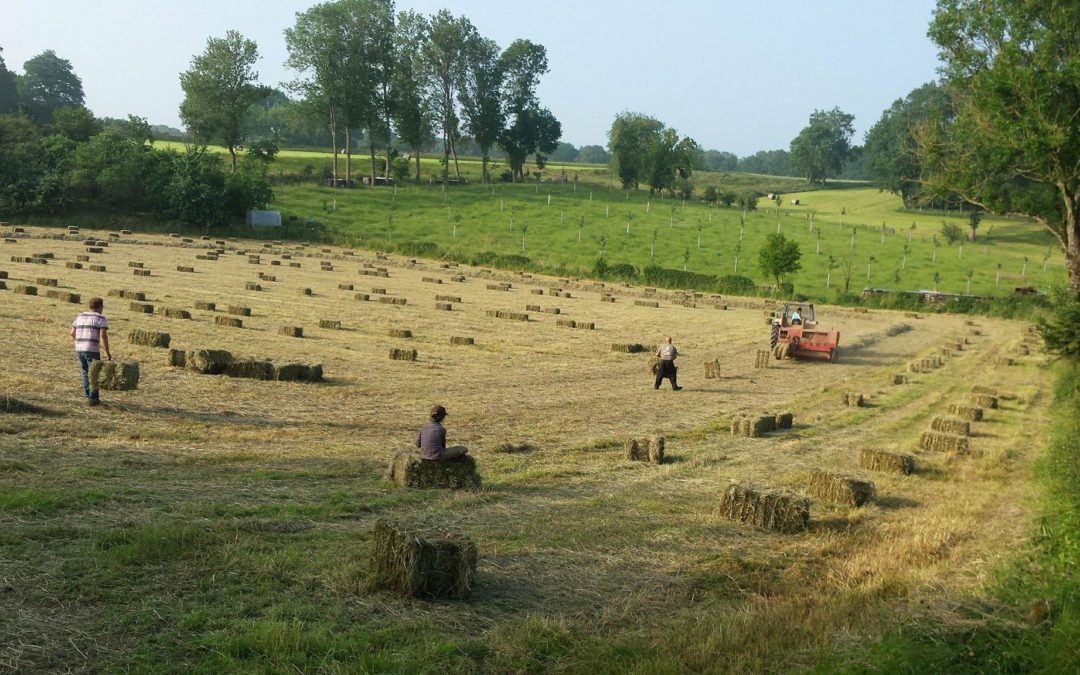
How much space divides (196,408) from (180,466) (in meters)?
4.79

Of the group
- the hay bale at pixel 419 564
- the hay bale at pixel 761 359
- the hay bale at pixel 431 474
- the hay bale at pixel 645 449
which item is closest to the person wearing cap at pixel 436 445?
the hay bale at pixel 431 474

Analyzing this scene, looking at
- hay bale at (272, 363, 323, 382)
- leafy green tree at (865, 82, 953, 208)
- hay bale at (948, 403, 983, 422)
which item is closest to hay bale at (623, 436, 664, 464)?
hay bale at (272, 363, 323, 382)

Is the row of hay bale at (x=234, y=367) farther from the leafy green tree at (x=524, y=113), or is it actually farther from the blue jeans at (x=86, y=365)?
the leafy green tree at (x=524, y=113)

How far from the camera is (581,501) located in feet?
45.7

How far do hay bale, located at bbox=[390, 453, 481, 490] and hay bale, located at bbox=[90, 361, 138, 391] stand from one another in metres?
7.64

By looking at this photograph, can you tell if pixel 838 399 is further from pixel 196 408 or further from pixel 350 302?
pixel 350 302

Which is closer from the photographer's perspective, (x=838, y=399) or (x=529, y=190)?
(x=838, y=399)

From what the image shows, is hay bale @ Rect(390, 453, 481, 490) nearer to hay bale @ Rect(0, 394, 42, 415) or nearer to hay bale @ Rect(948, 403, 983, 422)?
hay bale @ Rect(0, 394, 42, 415)

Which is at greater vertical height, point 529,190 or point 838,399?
point 529,190

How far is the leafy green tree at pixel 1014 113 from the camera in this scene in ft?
118

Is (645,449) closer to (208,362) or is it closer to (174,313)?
(208,362)

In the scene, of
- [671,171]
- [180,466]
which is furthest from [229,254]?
[671,171]

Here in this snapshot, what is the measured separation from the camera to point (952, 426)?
22.4 metres

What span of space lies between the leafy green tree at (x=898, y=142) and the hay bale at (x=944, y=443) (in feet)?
304
